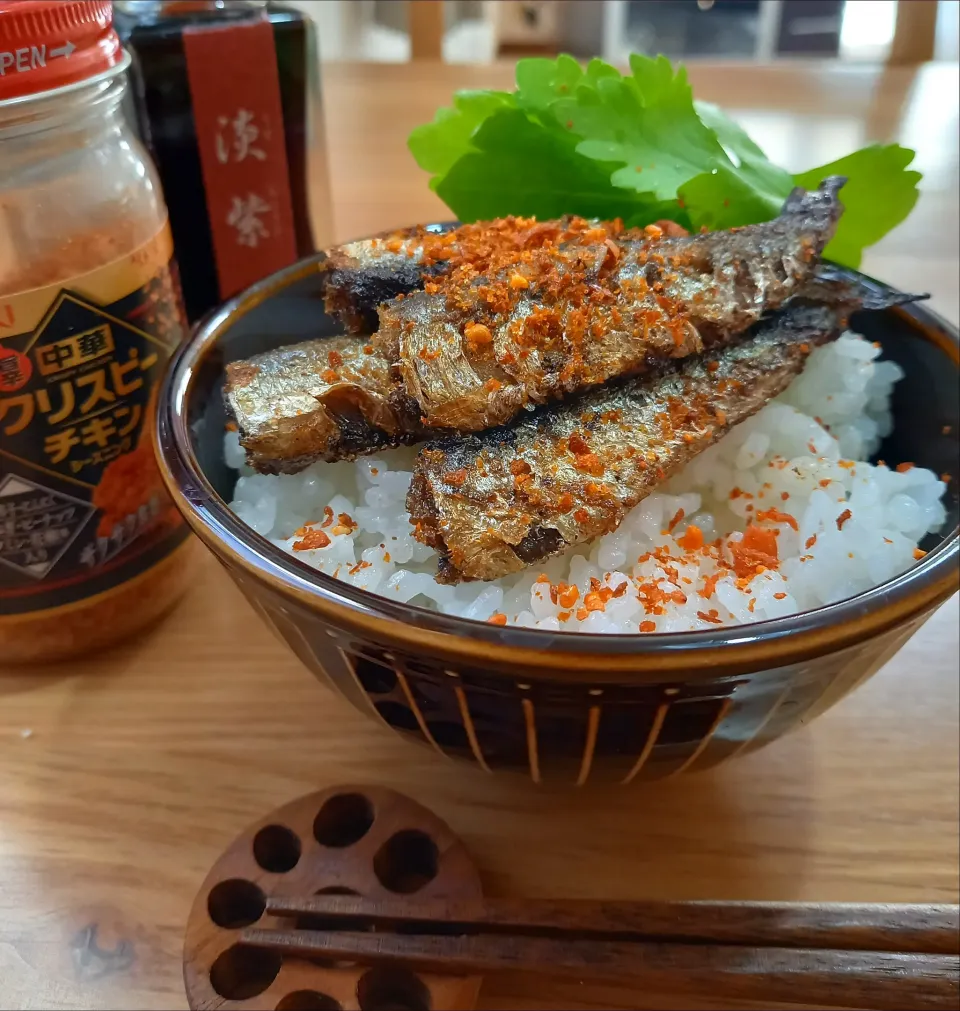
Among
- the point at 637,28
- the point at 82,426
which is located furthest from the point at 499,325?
the point at 637,28

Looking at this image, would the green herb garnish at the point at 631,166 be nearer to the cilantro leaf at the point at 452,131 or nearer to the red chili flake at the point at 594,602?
the cilantro leaf at the point at 452,131

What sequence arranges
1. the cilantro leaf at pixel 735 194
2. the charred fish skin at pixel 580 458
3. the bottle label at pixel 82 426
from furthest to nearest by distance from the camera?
the cilantro leaf at pixel 735 194, the bottle label at pixel 82 426, the charred fish skin at pixel 580 458

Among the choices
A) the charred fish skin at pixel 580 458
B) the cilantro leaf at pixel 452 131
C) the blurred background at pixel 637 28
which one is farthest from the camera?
the blurred background at pixel 637 28

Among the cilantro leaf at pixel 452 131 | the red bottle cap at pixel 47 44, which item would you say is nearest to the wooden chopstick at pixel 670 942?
the red bottle cap at pixel 47 44

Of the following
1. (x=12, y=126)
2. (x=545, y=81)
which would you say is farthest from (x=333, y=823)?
(x=545, y=81)

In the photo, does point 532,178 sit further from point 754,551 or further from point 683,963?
point 683,963

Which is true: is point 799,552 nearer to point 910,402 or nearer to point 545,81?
point 910,402

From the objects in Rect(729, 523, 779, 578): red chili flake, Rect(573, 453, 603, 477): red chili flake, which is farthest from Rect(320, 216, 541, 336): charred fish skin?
Rect(729, 523, 779, 578): red chili flake
